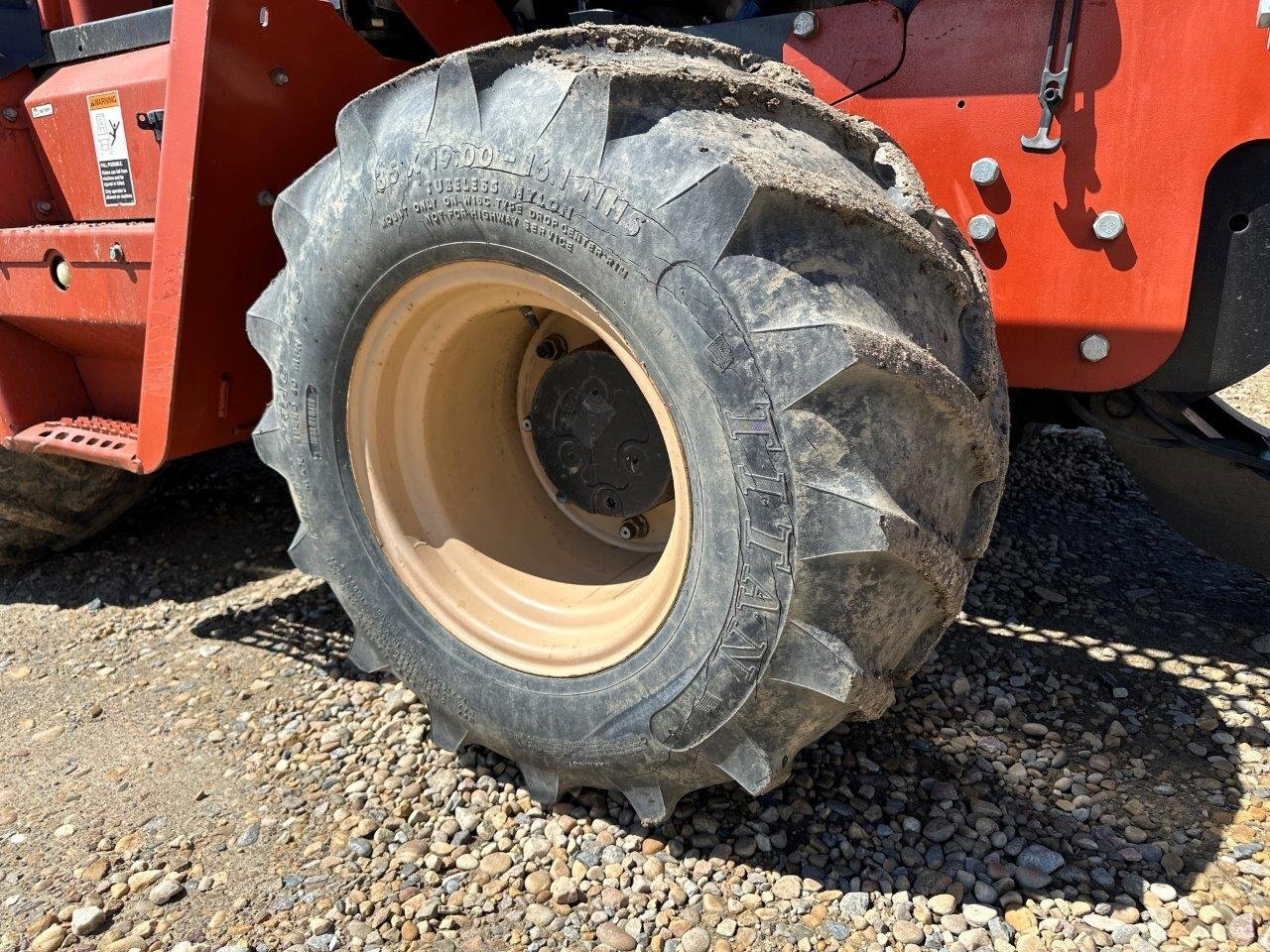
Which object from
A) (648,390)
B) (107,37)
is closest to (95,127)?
(107,37)

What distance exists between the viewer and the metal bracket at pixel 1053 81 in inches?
65.8

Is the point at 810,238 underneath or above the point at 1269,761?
→ above

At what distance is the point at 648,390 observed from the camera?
5.21 ft

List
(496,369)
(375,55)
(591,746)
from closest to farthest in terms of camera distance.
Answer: (591,746) → (496,369) → (375,55)

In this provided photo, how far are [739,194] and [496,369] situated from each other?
907 millimetres

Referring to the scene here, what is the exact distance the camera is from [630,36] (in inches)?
63.1

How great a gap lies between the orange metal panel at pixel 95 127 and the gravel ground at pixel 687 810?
126cm

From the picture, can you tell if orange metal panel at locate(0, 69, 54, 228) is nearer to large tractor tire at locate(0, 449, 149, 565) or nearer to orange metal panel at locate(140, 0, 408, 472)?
large tractor tire at locate(0, 449, 149, 565)

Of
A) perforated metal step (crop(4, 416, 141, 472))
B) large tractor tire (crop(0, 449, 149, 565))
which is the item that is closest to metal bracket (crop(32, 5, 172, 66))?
perforated metal step (crop(4, 416, 141, 472))

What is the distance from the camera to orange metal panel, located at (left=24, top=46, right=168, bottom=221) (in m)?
2.50

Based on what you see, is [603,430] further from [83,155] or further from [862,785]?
[83,155]

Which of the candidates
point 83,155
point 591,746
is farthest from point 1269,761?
point 83,155

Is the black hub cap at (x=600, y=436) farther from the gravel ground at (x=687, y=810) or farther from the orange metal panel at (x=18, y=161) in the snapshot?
the orange metal panel at (x=18, y=161)

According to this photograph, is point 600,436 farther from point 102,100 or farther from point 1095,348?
point 102,100
